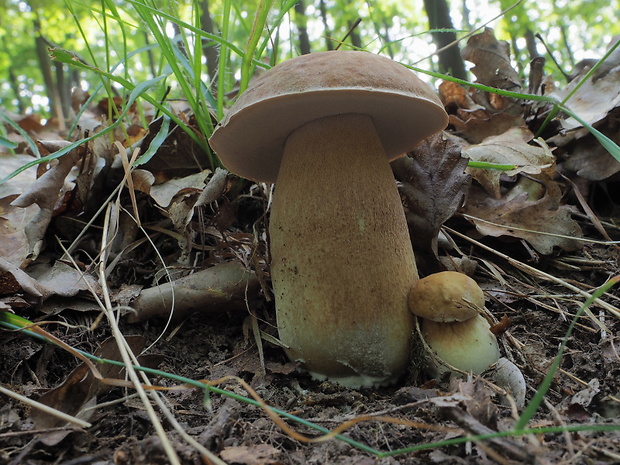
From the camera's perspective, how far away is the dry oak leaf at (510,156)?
68.2 inches

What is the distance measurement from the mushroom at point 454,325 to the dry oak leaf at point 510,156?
68 centimetres

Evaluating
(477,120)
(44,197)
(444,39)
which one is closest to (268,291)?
(44,197)

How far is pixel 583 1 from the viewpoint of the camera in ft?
33.3

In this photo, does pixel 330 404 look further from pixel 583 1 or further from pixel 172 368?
pixel 583 1

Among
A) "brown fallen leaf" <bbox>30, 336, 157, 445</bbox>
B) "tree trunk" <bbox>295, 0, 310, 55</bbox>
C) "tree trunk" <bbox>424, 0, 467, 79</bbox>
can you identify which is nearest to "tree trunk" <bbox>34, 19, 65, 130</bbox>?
"tree trunk" <bbox>295, 0, 310, 55</bbox>

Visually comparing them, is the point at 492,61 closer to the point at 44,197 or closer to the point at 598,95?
the point at 598,95

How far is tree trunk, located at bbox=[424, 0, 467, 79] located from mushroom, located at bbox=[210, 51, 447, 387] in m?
2.33

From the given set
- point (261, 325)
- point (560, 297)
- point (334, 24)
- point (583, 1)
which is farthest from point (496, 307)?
point (583, 1)

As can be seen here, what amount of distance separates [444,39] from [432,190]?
2323 millimetres

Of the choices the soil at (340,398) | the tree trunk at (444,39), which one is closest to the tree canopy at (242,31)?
the tree trunk at (444,39)

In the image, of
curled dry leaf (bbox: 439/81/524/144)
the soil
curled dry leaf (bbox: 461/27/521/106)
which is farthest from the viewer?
curled dry leaf (bbox: 461/27/521/106)

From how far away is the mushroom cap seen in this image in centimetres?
110

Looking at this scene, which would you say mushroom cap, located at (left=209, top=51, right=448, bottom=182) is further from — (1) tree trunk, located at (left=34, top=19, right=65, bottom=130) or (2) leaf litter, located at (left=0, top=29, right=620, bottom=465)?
(1) tree trunk, located at (left=34, top=19, right=65, bottom=130)

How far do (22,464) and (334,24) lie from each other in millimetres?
9979
